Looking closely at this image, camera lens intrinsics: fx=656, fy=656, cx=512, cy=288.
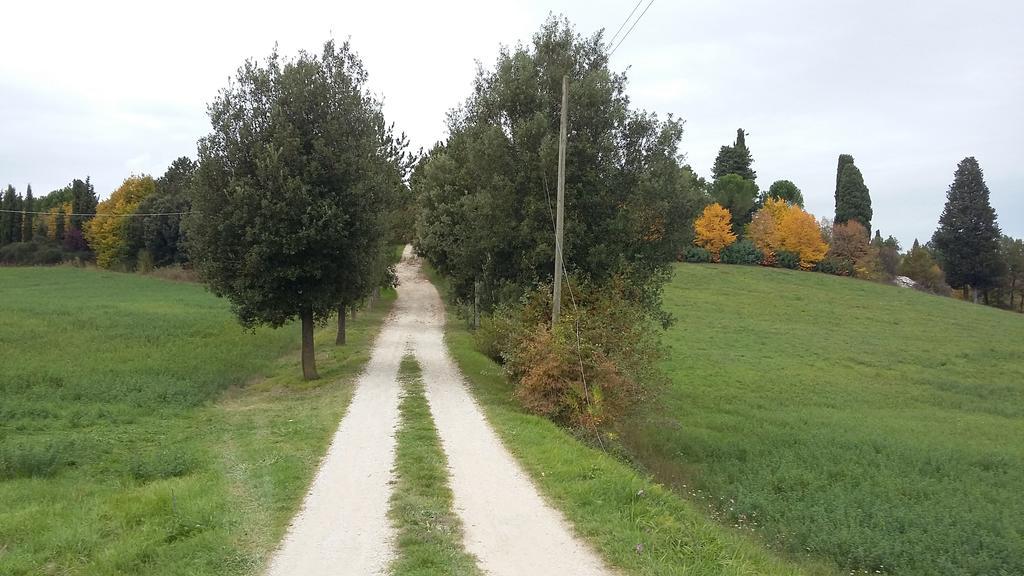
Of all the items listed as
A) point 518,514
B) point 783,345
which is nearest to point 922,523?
point 518,514

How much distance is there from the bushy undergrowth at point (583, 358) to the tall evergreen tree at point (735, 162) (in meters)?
94.2

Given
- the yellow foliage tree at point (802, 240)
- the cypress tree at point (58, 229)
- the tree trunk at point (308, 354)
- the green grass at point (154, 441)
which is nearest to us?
the green grass at point (154, 441)

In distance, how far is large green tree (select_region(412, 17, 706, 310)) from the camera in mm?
17781

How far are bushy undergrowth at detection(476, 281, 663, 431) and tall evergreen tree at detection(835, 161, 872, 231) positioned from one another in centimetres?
8522

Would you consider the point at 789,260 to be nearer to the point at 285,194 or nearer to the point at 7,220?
the point at 285,194

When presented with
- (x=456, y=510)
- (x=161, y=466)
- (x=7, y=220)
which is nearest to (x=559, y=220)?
(x=456, y=510)

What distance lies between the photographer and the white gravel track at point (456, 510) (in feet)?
20.8

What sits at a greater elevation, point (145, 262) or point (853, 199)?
point (853, 199)

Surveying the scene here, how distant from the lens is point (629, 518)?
759 cm

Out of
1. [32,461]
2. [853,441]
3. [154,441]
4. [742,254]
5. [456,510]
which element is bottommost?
[853,441]

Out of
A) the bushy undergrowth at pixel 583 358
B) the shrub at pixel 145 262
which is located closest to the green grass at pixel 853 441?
the bushy undergrowth at pixel 583 358

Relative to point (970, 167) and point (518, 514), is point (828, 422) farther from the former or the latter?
point (970, 167)

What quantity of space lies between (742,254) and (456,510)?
7685 centimetres

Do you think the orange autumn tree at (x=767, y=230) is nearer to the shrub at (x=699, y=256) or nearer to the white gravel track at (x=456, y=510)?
the shrub at (x=699, y=256)
